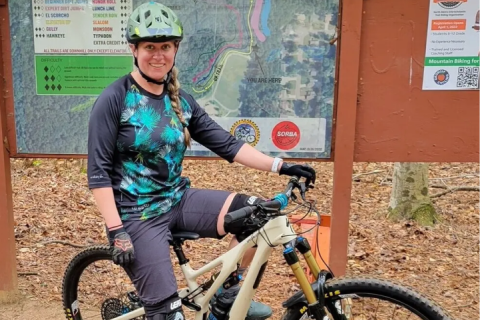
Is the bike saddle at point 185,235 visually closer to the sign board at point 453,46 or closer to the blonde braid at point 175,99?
the blonde braid at point 175,99

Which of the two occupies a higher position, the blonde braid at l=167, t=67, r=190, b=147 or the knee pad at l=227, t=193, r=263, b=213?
the blonde braid at l=167, t=67, r=190, b=147

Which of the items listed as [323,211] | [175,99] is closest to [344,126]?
[175,99]

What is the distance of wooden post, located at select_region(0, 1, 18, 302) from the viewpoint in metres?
3.83

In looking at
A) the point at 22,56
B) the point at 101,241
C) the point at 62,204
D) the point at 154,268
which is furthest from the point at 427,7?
the point at 62,204

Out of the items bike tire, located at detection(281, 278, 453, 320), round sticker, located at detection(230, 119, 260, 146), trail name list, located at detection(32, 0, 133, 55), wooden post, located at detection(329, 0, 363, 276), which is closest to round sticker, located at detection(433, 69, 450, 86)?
wooden post, located at detection(329, 0, 363, 276)

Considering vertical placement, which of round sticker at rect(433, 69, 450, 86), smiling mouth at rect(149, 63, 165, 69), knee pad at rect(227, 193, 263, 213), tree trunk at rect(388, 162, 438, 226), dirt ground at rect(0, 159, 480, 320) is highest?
smiling mouth at rect(149, 63, 165, 69)

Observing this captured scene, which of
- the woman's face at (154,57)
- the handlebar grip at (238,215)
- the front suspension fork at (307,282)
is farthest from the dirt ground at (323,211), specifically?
the woman's face at (154,57)

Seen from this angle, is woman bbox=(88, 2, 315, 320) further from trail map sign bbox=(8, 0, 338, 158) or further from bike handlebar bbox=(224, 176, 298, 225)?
trail map sign bbox=(8, 0, 338, 158)

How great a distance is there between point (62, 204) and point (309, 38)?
4788 mm

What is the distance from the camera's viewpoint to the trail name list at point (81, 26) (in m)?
3.68

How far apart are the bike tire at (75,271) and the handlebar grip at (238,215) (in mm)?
1161

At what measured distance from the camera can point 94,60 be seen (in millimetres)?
3746

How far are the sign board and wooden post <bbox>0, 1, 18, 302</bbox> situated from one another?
3201 mm

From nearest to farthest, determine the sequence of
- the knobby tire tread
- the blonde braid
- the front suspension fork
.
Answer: the front suspension fork, the blonde braid, the knobby tire tread
